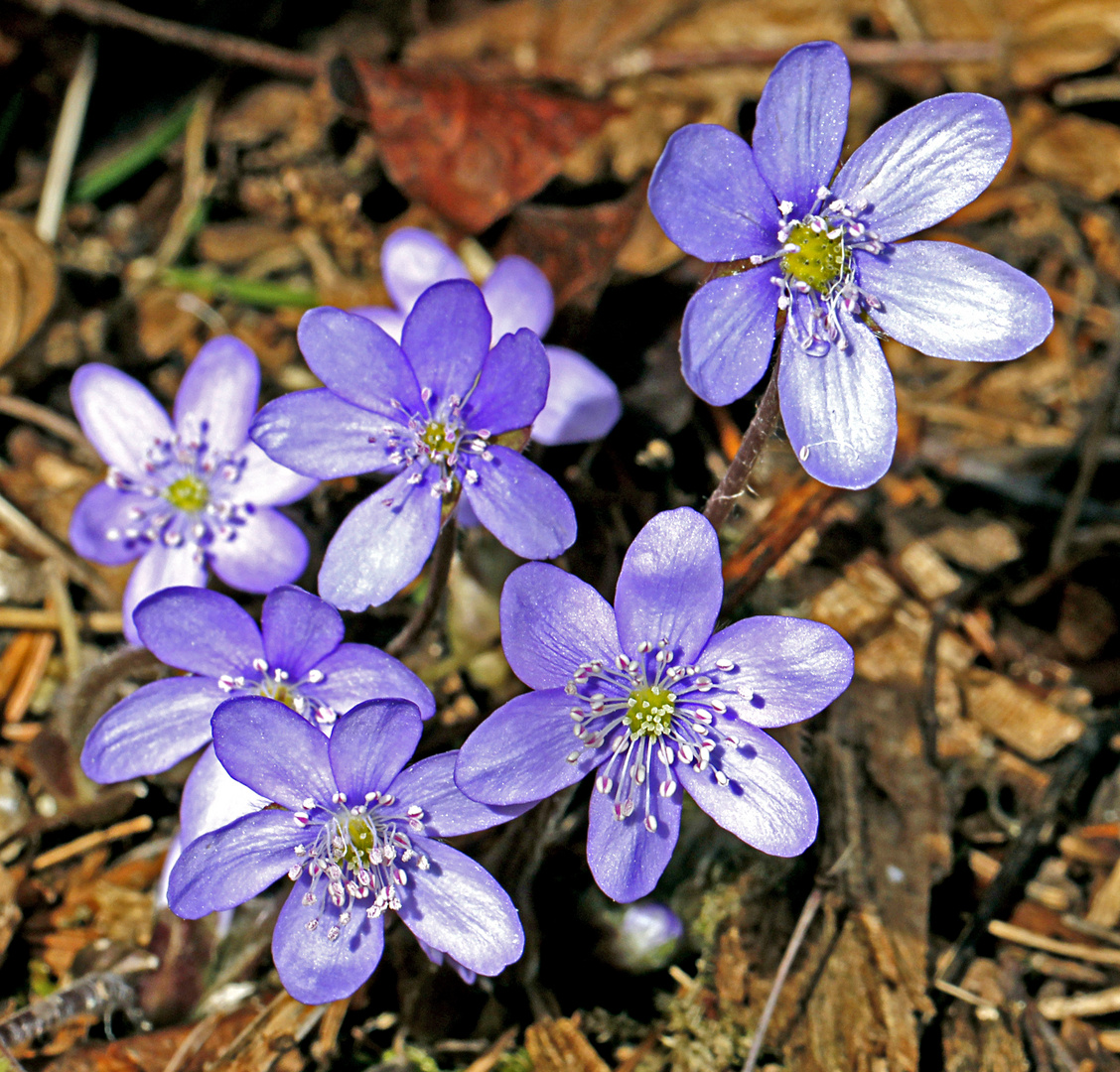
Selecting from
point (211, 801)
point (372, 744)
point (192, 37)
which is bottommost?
point (211, 801)

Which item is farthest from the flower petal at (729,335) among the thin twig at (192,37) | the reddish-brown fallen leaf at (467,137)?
the thin twig at (192,37)

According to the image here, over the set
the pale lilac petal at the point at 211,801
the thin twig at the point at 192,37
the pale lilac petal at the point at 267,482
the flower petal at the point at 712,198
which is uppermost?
the thin twig at the point at 192,37

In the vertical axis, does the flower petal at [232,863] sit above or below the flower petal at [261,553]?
below

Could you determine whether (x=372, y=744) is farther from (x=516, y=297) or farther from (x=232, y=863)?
(x=516, y=297)

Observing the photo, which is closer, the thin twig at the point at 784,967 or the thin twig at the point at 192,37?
the thin twig at the point at 784,967

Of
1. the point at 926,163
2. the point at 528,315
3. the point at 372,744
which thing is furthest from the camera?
the point at 528,315

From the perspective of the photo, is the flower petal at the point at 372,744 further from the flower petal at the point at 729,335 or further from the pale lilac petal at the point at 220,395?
the pale lilac petal at the point at 220,395

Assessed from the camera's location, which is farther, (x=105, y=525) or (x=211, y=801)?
(x=105, y=525)

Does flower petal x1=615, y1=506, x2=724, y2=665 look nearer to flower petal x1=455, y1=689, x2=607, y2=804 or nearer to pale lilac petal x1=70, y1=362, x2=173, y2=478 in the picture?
flower petal x1=455, y1=689, x2=607, y2=804

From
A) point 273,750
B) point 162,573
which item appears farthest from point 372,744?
point 162,573
